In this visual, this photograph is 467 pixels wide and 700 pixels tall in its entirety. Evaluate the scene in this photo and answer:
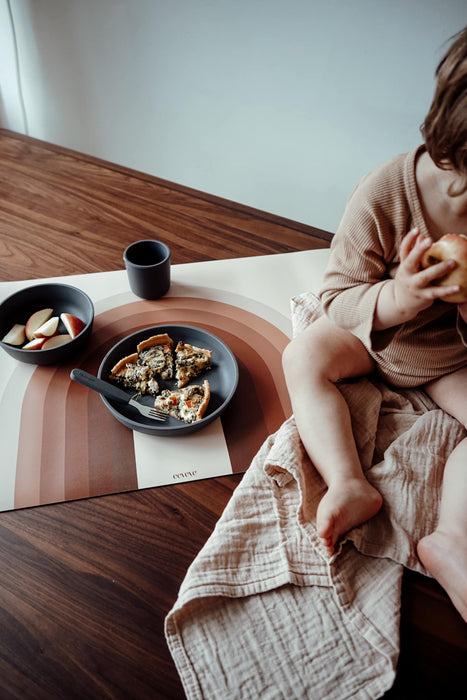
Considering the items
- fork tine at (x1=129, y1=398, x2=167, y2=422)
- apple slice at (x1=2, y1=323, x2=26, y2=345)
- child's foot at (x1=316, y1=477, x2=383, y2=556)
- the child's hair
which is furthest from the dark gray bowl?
the child's hair

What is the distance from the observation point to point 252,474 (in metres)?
0.61

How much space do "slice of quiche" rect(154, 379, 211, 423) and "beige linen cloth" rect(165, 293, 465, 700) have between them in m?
0.10

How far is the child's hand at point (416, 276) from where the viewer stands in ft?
1.71

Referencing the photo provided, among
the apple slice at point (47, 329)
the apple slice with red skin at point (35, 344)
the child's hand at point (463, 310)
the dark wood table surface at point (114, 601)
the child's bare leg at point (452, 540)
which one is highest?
the child's hand at point (463, 310)

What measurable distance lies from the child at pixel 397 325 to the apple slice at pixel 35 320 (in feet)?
1.28

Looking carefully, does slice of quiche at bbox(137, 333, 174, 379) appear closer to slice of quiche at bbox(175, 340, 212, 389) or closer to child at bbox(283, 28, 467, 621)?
slice of quiche at bbox(175, 340, 212, 389)

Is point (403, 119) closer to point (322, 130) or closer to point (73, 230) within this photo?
point (322, 130)

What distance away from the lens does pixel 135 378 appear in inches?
27.9

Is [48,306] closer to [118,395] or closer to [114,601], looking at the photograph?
[118,395]

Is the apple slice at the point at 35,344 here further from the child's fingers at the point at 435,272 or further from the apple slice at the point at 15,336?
the child's fingers at the point at 435,272

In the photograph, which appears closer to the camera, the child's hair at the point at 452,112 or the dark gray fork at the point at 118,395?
the child's hair at the point at 452,112

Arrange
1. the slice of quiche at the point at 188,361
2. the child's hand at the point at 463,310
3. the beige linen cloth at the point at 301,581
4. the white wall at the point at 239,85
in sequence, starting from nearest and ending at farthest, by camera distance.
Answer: the beige linen cloth at the point at 301,581
the child's hand at the point at 463,310
the slice of quiche at the point at 188,361
the white wall at the point at 239,85

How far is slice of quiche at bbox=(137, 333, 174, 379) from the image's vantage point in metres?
0.72

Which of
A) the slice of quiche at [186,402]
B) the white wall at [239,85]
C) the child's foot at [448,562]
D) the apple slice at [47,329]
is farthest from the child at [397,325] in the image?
the apple slice at [47,329]
